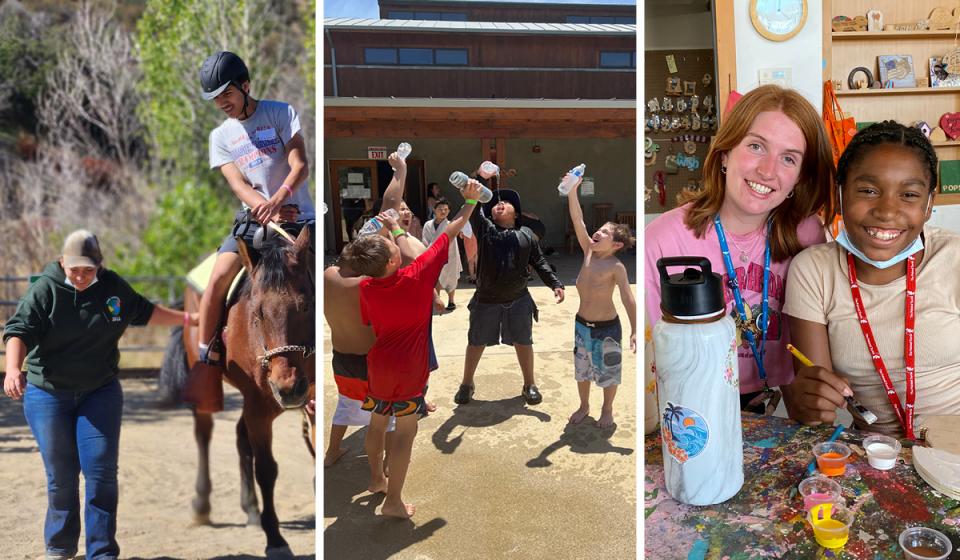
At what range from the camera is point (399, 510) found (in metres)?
1.63

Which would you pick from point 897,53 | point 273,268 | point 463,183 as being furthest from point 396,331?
point 897,53

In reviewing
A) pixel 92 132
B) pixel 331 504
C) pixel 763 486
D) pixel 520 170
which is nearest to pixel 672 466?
pixel 763 486

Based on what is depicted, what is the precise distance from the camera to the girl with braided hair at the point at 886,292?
1504 mm

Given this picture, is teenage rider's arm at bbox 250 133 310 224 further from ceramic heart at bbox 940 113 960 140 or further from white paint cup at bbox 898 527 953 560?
ceramic heart at bbox 940 113 960 140

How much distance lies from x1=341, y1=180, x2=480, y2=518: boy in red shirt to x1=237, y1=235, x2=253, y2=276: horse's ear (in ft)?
1.55

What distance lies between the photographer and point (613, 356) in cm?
166

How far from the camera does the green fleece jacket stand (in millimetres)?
1882

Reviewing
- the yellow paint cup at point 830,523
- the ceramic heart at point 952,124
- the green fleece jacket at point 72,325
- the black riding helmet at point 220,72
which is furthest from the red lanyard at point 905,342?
the ceramic heart at point 952,124

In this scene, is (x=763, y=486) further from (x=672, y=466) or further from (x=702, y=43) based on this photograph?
(x=702, y=43)

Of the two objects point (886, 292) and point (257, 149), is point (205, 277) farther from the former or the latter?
point (886, 292)

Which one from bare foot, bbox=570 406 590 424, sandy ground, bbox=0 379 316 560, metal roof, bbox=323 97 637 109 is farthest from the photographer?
sandy ground, bbox=0 379 316 560

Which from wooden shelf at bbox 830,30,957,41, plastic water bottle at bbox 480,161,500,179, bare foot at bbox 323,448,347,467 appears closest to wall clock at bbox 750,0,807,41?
wooden shelf at bbox 830,30,957,41

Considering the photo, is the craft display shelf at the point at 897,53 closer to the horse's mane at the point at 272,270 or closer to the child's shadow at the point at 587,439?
the child's shadow at the point at 587,439

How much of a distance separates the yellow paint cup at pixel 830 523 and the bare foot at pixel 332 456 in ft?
3.46
